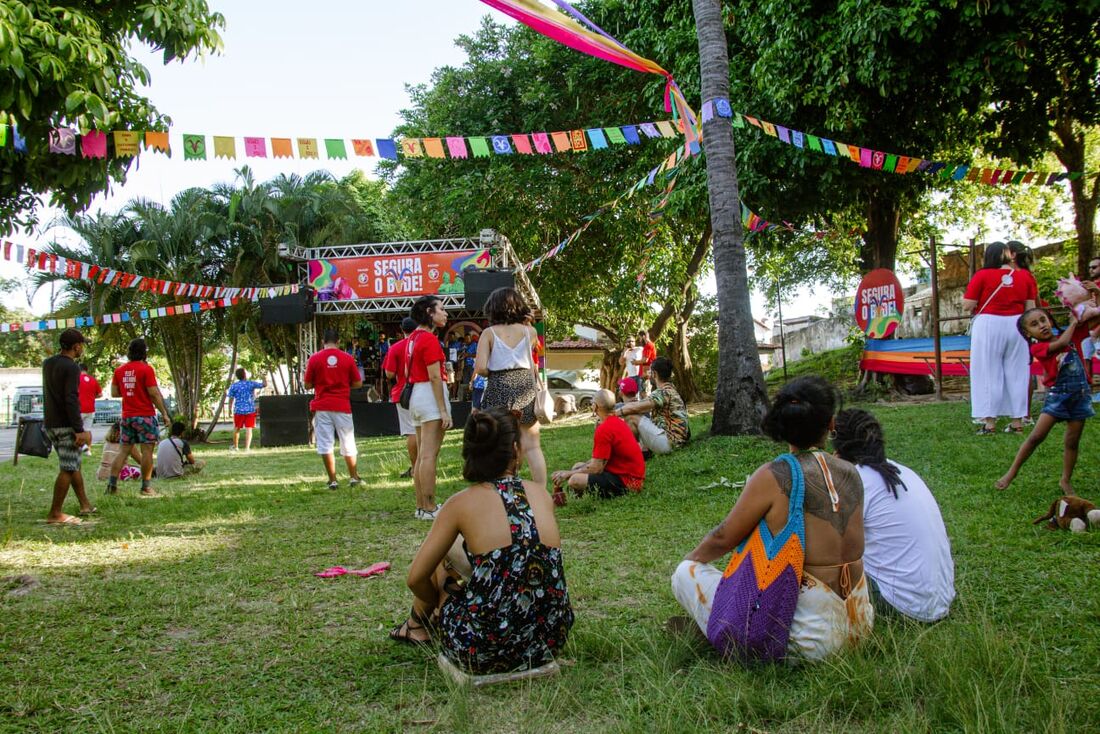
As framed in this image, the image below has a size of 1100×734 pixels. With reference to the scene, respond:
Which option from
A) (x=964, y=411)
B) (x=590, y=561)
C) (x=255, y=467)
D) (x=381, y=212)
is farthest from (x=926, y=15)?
(x=381, y=212)

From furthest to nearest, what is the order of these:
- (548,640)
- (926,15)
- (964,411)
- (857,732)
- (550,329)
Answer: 1. (550,329)
2. (964,411)
3. (926,15)
4. (548,640)
5. (857,732)

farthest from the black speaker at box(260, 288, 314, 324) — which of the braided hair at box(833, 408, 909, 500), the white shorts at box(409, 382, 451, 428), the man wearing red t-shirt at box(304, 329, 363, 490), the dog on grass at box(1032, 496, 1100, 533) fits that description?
→ the braided hair at box(833, 408, 909, 500)

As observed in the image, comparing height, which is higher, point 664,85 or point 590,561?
point 664,85

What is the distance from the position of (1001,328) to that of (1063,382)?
2.76m

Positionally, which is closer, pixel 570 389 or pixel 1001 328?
pixel 1001 328

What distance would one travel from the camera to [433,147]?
8.98m

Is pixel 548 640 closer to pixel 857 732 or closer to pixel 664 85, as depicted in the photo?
pixel 857 732

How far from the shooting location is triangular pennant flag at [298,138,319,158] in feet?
27.0

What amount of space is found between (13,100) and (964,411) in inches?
384

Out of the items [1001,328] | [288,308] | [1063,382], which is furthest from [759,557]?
[288,308]

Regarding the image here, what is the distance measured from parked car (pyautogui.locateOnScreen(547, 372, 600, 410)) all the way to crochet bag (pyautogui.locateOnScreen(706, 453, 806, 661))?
19201 millimetres

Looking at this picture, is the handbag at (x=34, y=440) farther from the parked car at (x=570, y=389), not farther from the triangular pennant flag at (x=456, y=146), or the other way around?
the parked car at (x=570, y=389)

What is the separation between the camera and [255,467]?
11.3 meters

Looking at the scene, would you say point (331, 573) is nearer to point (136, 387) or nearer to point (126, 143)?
point (126, 143)
